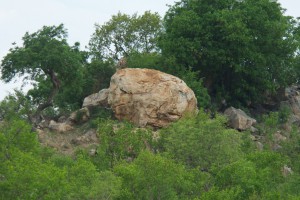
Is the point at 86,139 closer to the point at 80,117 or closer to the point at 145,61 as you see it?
the point at 80,117

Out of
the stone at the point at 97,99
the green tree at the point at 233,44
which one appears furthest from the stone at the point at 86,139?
the green tree at the point at 233,44

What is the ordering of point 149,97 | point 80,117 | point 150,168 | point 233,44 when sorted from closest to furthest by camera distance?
point 150,168 < point 149,97 < point 80,117 < point 233,44

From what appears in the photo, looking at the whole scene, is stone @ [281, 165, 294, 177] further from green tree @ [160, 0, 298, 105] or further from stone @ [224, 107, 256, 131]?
green tree @ [160, 0, 298, 105]

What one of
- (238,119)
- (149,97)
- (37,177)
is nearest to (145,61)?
(149,97)

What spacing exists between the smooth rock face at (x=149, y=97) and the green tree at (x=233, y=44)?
511 centimetres

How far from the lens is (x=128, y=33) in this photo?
67.2m

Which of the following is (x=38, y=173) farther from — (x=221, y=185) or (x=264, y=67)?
(x=264, y=67)

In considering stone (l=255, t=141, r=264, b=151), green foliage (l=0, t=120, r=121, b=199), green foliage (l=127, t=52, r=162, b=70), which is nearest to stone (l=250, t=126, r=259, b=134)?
stone (l=255, t=141, r=264, b=151)

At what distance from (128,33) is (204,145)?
87.6ft

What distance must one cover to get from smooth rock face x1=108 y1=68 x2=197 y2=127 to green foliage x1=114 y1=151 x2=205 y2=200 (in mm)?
13412

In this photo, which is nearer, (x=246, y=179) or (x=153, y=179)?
(x=153, y=179)

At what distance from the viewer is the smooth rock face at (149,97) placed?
4869 centimetres

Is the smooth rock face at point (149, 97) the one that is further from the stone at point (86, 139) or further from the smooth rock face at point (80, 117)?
the stone at point (86, 139)

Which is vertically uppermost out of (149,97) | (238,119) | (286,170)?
(149,97)
